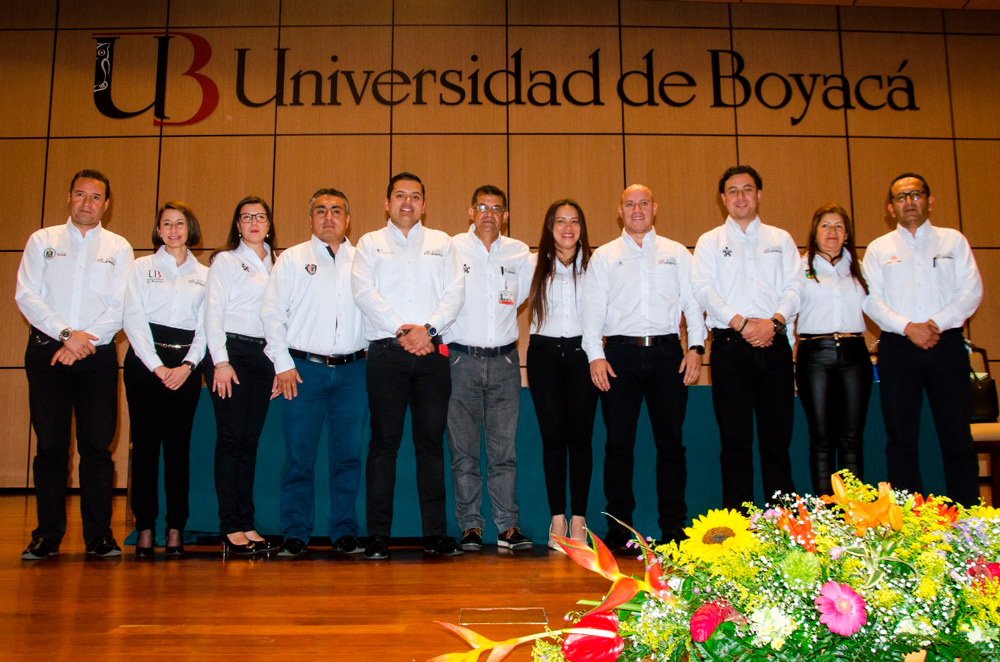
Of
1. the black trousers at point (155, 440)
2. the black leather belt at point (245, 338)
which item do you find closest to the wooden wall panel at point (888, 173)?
the black leather belt at point (245, 338)

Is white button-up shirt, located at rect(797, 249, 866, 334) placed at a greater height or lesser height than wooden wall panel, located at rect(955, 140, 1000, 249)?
lesser

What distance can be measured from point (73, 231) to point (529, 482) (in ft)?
8.34

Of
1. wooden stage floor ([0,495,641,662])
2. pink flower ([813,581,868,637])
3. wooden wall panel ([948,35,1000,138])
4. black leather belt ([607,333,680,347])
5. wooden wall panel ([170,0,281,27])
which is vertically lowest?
wooden stage floor ([0,495,641,662])

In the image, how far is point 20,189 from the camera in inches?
255

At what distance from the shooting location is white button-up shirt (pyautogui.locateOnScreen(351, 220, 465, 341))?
343cm

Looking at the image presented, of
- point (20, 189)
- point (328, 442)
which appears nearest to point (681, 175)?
point (328, 442)

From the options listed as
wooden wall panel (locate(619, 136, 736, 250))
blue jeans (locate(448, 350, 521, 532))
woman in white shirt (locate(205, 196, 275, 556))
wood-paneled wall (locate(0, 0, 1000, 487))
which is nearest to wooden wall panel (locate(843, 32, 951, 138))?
wood-paneled wall (locate(0, 0, 1000, 487))

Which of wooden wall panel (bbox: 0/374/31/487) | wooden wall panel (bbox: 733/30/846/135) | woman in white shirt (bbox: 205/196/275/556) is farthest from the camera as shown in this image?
wooden wall panel (bbox: 733/30/846/135)

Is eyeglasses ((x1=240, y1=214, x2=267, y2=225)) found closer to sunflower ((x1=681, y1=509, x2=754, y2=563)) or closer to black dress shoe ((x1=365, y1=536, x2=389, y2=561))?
black dress shoe ((x1=365, y1=536, x2=389, y2=561))

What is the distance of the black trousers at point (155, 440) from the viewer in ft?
10.9

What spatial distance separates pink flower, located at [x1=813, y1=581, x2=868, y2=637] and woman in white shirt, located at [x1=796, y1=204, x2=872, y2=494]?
2.97 meters

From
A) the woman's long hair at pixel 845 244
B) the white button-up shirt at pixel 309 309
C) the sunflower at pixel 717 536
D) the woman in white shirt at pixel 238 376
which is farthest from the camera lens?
the woman's long hair at pixel 845 244

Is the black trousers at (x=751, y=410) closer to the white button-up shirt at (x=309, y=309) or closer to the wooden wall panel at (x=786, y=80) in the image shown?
the white button-up shirt at (x=309, y=309)

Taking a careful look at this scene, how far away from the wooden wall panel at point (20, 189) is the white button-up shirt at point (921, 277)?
6.54 m
